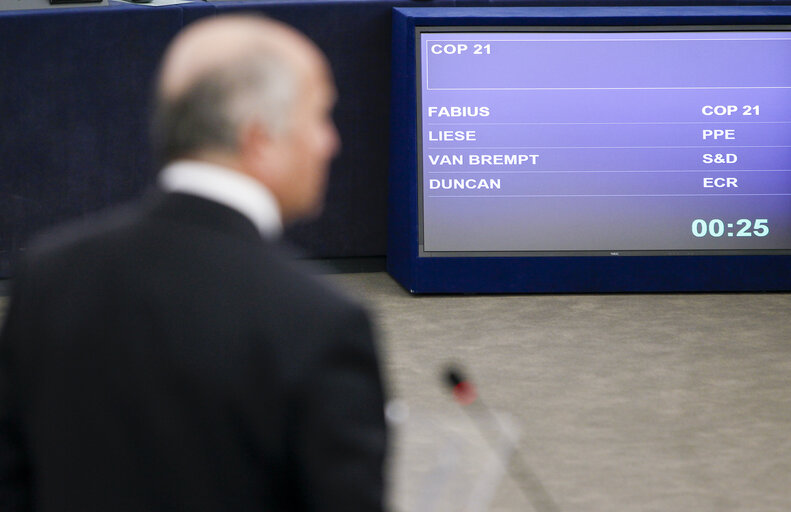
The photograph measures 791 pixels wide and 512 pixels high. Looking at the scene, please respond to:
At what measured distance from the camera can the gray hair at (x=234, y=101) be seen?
132 centimetres

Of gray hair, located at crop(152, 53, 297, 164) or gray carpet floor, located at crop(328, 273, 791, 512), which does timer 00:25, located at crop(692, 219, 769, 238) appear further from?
gray hair, located at crop(152, 53, 297, 164)

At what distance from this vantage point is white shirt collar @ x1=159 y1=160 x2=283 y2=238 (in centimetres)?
134

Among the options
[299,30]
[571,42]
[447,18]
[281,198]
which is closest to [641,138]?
[571,42]

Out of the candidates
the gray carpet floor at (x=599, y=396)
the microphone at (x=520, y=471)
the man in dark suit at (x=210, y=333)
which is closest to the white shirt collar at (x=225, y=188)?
the man in dark suit at (x=210, y=333)

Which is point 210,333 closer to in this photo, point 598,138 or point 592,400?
point 592,400

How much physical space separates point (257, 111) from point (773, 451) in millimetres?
3202

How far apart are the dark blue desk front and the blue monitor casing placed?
15.4 inches

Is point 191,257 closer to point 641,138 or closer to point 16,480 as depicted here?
point 16,480

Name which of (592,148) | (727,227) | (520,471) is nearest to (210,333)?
(520,471)

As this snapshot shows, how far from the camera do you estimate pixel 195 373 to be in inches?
50.3

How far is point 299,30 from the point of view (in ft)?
21.0

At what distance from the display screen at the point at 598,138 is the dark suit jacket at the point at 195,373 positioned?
471 cm

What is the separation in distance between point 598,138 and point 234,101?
16.0ft

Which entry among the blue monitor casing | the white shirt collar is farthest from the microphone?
the white shirt collar
